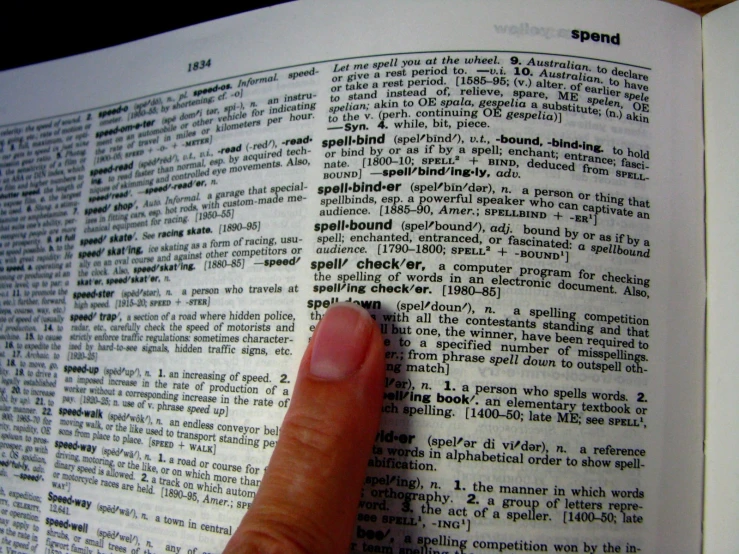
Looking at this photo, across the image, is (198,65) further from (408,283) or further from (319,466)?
(319,466)

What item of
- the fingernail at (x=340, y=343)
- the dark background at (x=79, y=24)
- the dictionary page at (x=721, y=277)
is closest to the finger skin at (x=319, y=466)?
the fingernail at (x=340, y=343)

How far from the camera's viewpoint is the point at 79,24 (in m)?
0.63

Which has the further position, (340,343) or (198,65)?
(198,65)

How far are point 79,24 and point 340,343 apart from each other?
68cm

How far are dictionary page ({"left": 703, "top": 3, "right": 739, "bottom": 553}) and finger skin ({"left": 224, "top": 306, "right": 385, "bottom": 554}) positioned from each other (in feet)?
1.23

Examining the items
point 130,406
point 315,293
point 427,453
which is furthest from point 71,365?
point 427,453

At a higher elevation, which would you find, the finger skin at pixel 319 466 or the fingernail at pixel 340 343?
the fingernail at pixel 340 343

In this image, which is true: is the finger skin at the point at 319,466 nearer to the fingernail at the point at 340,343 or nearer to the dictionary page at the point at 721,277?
the fingernail at the point at 340,343

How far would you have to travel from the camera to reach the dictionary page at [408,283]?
42 centimetres

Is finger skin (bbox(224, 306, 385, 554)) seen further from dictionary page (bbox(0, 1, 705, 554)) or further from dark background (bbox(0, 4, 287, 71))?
dark background (bbox(0, 4, 287, 71))

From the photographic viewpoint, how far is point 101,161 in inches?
22.9

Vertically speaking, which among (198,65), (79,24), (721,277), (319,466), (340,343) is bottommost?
(319,466)

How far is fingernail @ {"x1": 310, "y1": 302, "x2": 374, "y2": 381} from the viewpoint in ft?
1.29

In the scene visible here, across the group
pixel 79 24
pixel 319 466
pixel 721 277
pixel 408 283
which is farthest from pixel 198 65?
pixel 721 277
